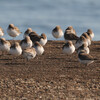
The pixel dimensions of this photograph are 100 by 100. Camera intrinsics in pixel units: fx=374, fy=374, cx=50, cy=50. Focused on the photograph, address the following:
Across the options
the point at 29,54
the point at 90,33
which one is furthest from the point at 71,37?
the point at 29,54

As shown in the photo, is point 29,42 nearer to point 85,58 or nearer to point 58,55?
point 58,55

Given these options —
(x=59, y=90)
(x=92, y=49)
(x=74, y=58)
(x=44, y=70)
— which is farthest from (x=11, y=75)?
(x=92, y=49)

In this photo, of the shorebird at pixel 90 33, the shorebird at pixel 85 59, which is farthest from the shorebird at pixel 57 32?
the shorebird at pixel 85 59

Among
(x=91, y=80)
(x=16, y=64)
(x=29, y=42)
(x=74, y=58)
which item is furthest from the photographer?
(x=29, y=42)

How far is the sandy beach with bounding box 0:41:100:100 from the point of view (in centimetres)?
1494

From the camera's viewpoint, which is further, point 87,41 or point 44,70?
point 87,41

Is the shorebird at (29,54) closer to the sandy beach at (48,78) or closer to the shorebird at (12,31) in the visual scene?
the sandy beach at (48,78)

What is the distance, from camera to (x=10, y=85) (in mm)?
16578

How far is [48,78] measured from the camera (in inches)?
710

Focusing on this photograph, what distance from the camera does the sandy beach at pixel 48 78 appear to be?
1494 centimetres

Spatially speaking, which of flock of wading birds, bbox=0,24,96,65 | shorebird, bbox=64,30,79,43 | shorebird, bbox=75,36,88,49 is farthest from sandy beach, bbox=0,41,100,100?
shorebird, bbox=64,30,79,43

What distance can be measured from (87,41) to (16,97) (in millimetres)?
15171

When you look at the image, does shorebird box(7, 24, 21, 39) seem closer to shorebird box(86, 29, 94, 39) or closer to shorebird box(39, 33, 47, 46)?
shorebird box(39, 33, 47, 46)

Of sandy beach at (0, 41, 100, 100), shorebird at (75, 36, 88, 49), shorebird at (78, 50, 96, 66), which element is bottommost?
sandy beach at (0, 41, 100, 100)
